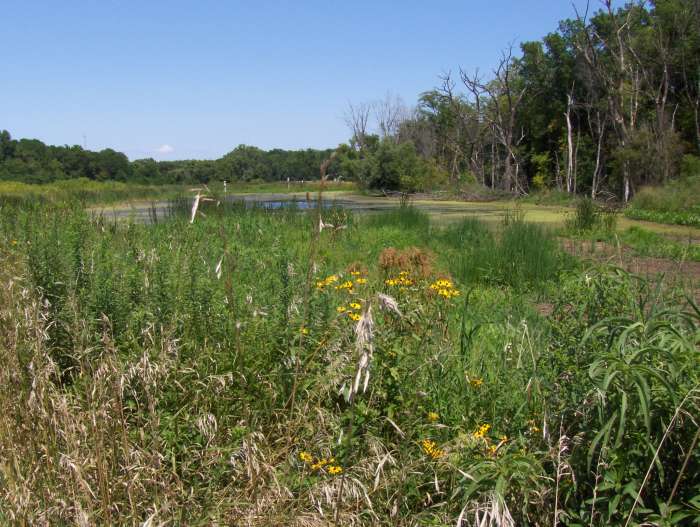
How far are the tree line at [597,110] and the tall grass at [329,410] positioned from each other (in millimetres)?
21490

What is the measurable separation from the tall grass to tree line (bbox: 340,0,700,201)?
21.5 m

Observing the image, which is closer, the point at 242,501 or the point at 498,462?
the point at 498,462

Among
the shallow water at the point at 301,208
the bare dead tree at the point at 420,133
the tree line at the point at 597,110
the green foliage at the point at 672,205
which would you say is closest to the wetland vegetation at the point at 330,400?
the shallow water at the point at 301,208

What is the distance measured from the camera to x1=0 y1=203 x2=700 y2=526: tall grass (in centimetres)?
181

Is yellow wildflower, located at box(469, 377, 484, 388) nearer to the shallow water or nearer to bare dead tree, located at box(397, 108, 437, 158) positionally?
the shallow water

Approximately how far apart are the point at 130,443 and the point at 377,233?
651 centimetres

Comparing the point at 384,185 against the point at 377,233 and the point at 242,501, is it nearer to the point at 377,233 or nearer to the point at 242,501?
the point at 377,233

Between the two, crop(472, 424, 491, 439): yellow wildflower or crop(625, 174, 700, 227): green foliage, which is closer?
crop(472, 424, 491, 439): yellow wildflower

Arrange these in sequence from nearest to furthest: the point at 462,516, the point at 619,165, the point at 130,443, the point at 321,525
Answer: the point at 462,516
the point at 321,525
the point at 130,443
the point at 619,165

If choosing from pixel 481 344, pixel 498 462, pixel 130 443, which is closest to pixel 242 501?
pixel 130 443

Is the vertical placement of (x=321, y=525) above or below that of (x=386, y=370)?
below

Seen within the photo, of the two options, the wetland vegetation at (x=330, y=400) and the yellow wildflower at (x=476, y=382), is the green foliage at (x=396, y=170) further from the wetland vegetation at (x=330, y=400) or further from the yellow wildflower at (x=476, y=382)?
the yellow wildflower at (x=476, y=382)

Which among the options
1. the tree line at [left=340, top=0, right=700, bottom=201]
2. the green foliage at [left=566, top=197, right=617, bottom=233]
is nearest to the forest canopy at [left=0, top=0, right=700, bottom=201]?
the tree line at [left=340, top=0, right=700, bottom=201]

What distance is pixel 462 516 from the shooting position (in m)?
1.72
